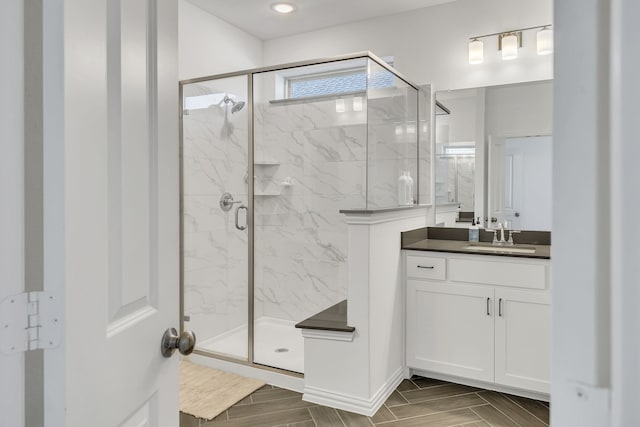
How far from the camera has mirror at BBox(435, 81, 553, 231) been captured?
10.4 feet

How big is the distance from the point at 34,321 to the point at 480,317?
102 inches

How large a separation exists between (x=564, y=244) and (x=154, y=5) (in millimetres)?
991

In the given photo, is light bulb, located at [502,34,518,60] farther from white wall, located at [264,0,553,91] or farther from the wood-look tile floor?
the wood-look tile floor

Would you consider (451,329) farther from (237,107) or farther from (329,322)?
(237,107)

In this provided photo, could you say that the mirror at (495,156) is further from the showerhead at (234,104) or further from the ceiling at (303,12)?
the showerhead at (234,104)

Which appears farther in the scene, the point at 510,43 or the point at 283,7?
the point at 283,7

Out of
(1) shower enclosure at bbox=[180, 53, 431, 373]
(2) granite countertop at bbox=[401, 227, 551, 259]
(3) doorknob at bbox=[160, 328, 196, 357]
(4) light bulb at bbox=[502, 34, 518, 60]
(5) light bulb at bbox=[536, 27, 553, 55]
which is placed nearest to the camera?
(3) doorknob at bbox=[160, 328, 196, 357]

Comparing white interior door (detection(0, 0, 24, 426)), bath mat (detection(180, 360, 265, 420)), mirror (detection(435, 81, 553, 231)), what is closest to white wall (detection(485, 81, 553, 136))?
mirror (detection(435, 81, 553, 231))

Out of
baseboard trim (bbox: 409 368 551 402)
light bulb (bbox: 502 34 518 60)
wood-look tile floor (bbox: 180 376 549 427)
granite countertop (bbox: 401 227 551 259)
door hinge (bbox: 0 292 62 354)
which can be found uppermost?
light bulb (bbox: 502 34 518 60)

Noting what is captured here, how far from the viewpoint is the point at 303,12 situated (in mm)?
3711

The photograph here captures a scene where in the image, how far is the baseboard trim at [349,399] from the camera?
2580mm

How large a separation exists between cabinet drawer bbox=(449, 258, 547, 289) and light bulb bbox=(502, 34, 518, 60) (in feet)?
5.01

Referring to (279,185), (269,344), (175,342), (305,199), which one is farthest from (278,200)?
(175,342)

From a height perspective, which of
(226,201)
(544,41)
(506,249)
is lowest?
(506,249)
